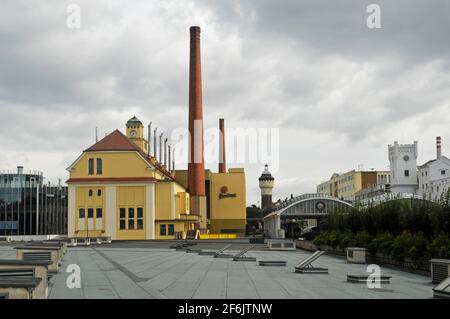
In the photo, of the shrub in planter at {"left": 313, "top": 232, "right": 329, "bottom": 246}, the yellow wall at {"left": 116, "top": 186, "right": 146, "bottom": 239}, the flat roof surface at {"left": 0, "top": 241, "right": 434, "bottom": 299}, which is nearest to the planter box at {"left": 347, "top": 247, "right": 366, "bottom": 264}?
the flat roof surface at {"left": 0, "top": 241, "right": 434, "bottom": 299}

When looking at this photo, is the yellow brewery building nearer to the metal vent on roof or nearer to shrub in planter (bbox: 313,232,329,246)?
shrub in planter (bbox: 313,232,329,246)

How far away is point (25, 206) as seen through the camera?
91.3 metres

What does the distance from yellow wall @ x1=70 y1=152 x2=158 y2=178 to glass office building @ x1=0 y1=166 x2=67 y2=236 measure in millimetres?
16814

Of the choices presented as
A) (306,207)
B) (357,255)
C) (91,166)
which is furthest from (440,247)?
(306,207)

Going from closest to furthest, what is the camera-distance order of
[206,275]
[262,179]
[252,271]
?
[206,275] → [252,271] → [262,179]

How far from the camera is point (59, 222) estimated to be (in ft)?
325

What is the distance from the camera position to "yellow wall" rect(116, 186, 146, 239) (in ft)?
251

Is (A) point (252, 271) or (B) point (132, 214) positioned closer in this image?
(A) point (252, 271)

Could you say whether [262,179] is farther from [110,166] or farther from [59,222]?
[110,166]

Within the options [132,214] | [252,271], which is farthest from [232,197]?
[252,271]

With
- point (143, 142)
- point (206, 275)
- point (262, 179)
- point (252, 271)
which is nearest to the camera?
point (206, 275)

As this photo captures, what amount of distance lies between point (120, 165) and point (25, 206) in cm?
2173

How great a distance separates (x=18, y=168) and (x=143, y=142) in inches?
812
